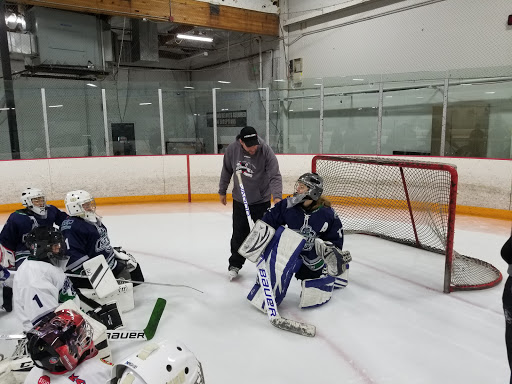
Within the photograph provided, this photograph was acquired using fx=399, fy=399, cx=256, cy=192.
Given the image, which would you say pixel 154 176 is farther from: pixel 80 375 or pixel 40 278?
pixel 80 375

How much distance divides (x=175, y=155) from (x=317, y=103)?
8.61ft

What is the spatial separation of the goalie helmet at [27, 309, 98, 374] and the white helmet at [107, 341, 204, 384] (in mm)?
227

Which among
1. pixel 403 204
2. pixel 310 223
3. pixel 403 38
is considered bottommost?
pixel 403 204

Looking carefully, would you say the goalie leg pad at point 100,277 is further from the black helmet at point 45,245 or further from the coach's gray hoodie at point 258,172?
the coach's gray hoodie at point 258,172

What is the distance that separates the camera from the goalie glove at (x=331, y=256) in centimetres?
Answer: 257

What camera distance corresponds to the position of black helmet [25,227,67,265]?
1.84 meters

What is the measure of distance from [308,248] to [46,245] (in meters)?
1.60

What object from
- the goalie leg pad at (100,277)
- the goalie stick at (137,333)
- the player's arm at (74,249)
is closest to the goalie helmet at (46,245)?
the goalie stick at (137,333)

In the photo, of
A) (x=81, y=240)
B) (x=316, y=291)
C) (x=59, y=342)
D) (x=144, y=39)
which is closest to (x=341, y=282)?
(x=316, y=291)

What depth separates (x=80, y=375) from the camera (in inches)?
54.5

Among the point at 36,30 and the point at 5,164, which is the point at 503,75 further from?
the point at 36,30

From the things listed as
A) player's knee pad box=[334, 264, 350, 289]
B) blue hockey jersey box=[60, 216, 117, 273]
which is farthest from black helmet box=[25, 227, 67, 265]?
player's knee pad box=[334, 264, 350, 289]

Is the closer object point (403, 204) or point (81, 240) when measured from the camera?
point (81, 240)

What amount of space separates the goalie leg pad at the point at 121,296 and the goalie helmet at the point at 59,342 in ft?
3.70
